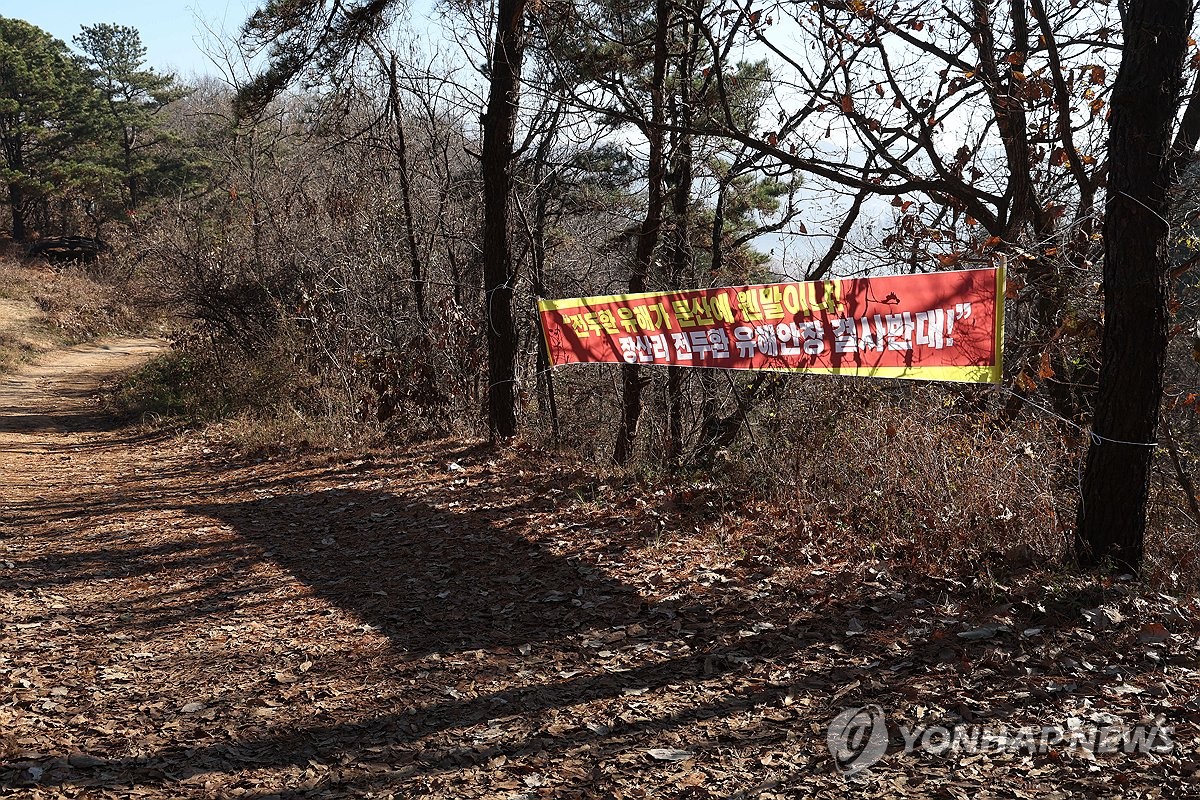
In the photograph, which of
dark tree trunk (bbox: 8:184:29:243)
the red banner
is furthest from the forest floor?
dark tree trunk (bbox: 8:184:29:243)

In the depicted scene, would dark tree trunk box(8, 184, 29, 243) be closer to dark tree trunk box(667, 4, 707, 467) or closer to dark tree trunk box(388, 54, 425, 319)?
dark tree trunk box(388, 54, 425, 319)

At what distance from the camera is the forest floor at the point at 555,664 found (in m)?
3.65

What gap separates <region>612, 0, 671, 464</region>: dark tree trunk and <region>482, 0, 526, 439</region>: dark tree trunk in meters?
1.73

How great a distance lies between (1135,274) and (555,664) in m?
3.68

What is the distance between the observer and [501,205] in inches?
367

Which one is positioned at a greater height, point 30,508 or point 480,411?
point 480,411

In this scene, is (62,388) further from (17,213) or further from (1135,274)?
(17,213)

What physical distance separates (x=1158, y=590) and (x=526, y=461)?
5.48 metres

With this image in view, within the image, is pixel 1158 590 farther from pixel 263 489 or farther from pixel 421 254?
pixel 421 254

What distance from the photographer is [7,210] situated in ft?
134

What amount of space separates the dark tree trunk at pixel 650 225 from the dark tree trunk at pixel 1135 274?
236 inches

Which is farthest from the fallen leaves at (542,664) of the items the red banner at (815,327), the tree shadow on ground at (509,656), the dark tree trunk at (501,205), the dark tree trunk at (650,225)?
the dark tree trunk at (650,225)

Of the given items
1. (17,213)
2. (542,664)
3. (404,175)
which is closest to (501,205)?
(404,175)

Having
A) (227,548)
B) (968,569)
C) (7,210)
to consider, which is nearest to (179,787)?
(227,548)
